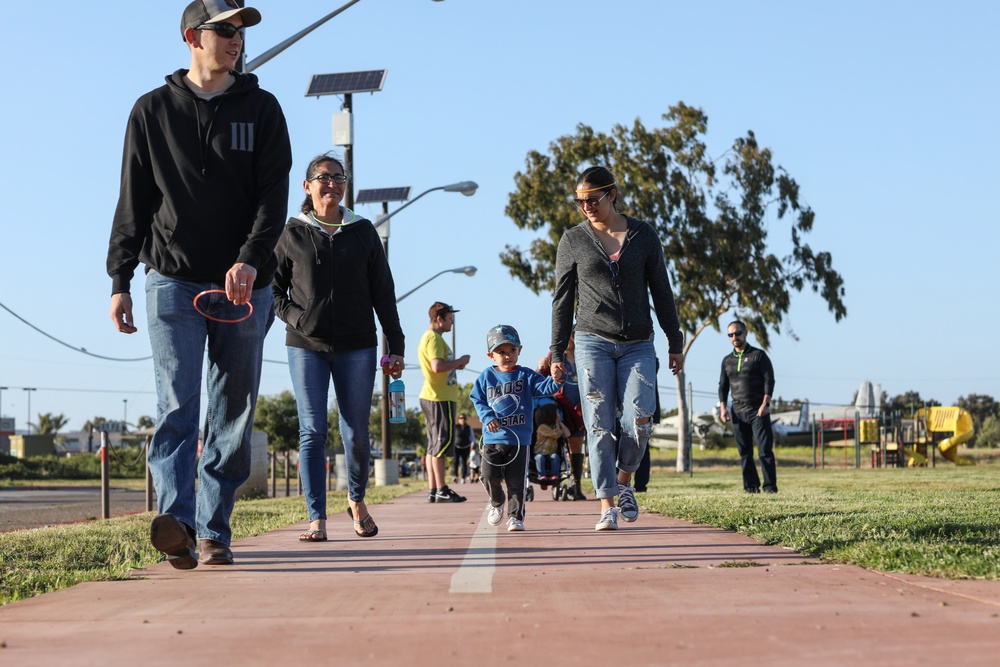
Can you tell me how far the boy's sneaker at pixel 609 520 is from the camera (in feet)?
25.5

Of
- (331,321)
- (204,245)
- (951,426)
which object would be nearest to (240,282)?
(204,245)

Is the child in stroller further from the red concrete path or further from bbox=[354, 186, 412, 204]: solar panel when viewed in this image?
bbox=[354, 186, 412, 204]: solar panel

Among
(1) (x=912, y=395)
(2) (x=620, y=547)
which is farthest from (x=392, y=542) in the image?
(1) (x=912, y=395)

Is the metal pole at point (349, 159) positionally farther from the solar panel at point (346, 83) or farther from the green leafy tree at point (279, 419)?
the green leafy tree at point (279, 419)

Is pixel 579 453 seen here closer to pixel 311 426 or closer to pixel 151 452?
pixel 311 426

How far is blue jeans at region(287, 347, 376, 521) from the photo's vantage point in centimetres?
735

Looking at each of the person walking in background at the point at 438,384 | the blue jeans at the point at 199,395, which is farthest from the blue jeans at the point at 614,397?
the person walking in background at the point at 438,384

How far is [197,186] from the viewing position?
5.59 m

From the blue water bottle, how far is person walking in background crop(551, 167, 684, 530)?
113 inches

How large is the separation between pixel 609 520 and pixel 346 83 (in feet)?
60.5

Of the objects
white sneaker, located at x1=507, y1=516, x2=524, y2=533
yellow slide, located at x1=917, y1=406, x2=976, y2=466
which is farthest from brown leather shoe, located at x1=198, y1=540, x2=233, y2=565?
yellow slide, located at x1=917, y1=406, x2=976, y2=466

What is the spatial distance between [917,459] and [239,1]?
1251 inches

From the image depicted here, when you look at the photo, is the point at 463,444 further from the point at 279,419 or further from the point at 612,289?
the point at 279,419

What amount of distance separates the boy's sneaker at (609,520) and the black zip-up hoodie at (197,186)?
3.00 metres
